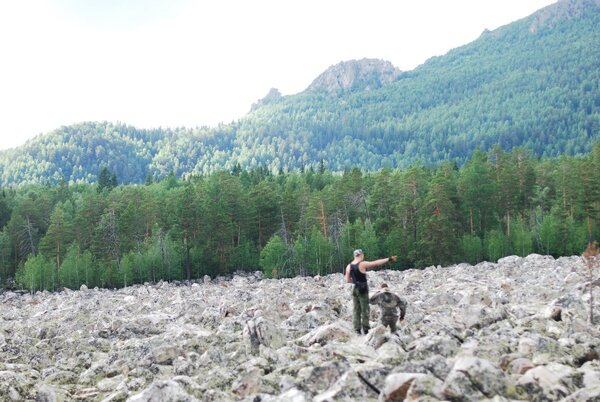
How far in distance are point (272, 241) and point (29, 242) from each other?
36.2m

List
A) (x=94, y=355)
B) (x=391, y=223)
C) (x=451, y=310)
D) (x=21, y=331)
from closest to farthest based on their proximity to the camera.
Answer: (x=94, y=355) → (x=451, y=310) → (x=21, y=331) → (x=391, y=223)

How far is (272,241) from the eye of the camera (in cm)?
6462

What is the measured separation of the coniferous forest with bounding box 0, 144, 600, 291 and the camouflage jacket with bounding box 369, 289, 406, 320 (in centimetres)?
4650

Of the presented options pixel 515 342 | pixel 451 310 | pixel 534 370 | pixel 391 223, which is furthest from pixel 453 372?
pixel 391 223

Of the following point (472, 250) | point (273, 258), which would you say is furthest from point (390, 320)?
point (472, 250)

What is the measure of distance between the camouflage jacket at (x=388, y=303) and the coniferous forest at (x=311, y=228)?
46.5m

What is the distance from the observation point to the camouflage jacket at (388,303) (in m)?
14.5

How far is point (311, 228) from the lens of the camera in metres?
71.2

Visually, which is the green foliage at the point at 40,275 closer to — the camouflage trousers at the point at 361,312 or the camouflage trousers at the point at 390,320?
the camouflage trousers at the point at 361,312

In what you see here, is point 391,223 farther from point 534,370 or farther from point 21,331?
point 534,370

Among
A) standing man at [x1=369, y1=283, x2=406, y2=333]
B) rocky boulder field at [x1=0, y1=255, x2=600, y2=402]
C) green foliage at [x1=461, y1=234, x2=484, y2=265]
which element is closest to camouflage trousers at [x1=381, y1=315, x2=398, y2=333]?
standing man at [x1=369, y1=283, x2=406, y2=333]

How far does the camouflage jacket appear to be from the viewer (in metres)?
14.5

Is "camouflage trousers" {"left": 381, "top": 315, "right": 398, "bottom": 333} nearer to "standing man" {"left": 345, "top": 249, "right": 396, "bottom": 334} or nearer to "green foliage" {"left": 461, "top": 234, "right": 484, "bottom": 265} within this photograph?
"standing man" {"left": 345, "top": 249, "right": 396, "bottom": 334}

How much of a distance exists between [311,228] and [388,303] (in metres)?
56.6
